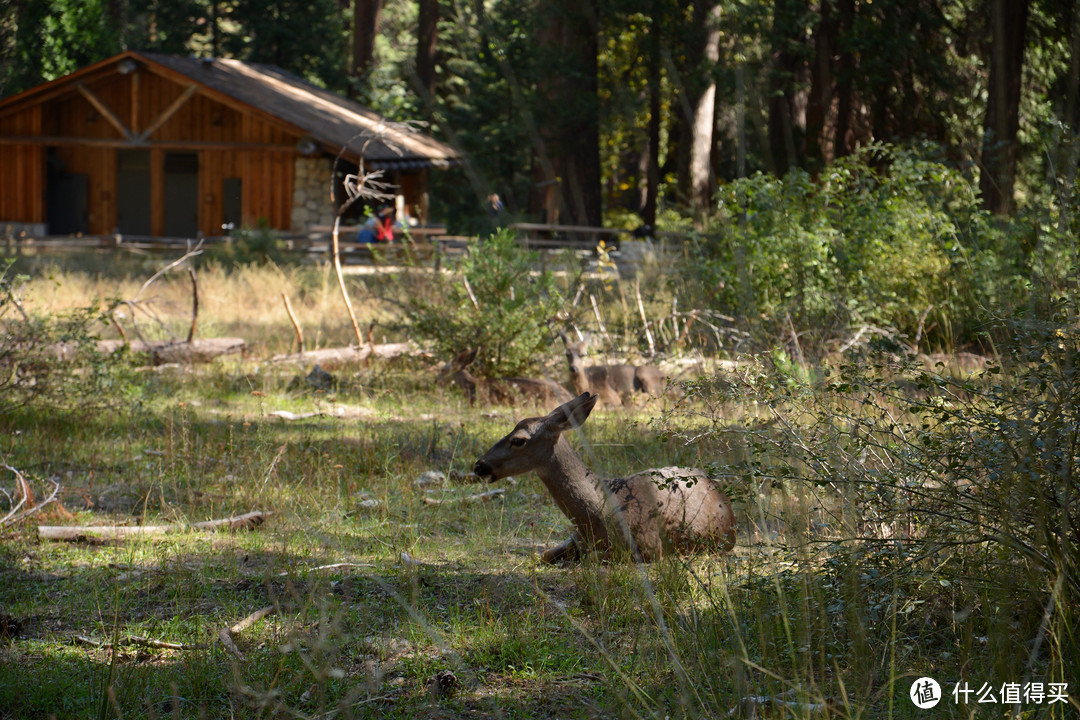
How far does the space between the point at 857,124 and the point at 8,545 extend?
20.6 m

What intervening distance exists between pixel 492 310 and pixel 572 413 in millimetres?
5006

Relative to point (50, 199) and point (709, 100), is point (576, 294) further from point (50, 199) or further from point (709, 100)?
point (50, 199)

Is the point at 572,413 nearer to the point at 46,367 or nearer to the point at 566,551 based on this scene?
the point at 566,551

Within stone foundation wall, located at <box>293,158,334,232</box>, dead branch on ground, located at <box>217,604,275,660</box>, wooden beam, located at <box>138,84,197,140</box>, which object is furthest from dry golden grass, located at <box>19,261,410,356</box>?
wooden beam, located at <box>138,84,197,140</box>

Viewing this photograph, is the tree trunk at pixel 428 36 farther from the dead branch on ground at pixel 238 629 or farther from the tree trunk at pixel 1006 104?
the dead branch on ground at pixel 238 629

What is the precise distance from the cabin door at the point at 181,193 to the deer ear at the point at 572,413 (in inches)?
965

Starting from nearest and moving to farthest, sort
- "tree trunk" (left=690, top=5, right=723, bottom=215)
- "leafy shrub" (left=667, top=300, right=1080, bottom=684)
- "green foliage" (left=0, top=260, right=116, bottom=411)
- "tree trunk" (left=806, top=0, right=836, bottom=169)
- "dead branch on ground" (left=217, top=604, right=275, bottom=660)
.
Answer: "leafy shrub" (left=667, top=300, right=1080, bottom=684) → "dead branch on ground" (left=217, top=604, right=275, bottom=660) → "green foliage" (left=0, top=260, right=116, bottom=411) → "tree trunk" (left=806, top=0, right=836, bottom=169) → "tree trunk" (left=690, top=5, right=723, bottom=215)

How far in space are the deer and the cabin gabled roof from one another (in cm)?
1960

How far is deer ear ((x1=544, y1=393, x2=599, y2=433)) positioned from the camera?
4520 mm

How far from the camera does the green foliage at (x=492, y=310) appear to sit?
9.43m

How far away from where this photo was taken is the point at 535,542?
543 cm

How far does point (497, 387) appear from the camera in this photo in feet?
30.0

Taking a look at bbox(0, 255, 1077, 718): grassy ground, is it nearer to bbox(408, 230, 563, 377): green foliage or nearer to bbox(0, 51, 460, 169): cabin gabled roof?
bbox(408, 230, 563, 377): green foliage

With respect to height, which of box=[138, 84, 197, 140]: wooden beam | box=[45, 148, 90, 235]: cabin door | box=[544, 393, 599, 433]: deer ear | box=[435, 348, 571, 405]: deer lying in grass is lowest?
box=[435, 348, 571, 405]: deer lying in grass
